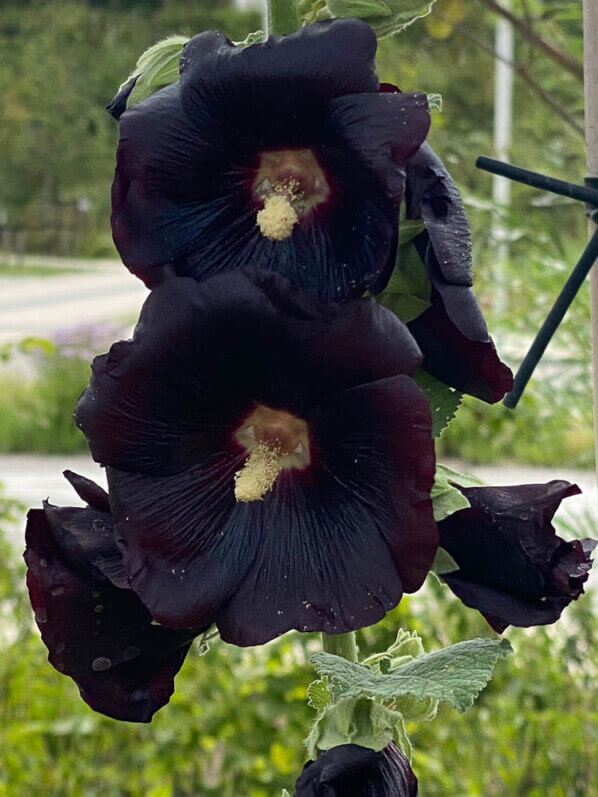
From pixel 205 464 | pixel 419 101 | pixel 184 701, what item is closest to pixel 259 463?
pixel 205 464

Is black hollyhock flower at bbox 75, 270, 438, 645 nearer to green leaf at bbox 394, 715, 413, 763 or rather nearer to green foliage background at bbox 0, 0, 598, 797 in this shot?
green leaf at bbox 394, 715, 413, 763

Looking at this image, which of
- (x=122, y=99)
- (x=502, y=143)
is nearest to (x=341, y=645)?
(x=122, y=99)

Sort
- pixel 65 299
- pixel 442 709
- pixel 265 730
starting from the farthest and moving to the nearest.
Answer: pixel 65 299, pixel 442 709, pixel 265 730

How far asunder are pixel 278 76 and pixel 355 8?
0.21 ft

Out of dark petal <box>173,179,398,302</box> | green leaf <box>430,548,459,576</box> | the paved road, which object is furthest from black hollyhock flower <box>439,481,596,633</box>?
the paved road

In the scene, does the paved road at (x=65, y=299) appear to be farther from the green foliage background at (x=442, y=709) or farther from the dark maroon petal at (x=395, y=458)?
the dark maroon petal at (x=395, y=458)

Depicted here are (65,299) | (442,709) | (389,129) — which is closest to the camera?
(389,129)

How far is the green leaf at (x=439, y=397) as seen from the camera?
0.40m

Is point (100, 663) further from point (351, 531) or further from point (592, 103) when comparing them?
point (592, 103)

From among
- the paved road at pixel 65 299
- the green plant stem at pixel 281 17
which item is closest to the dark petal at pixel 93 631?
the green plant stem at pixel 281 17

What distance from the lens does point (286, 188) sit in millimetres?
Result: 369

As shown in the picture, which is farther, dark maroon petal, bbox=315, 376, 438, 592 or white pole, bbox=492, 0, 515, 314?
white pole, bbox=492, 0, 515, 314

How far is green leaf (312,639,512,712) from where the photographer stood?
1.16ft

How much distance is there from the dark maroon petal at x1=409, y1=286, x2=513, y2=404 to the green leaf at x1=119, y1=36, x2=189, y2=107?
13 centimetres
